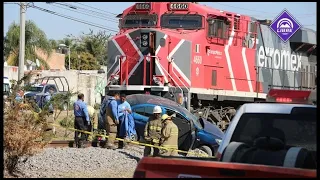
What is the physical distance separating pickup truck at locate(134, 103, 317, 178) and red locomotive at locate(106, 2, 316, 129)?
1274 cm

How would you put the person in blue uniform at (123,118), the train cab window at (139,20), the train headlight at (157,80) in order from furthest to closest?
the train cab window at (139,20), the train headlight at (157,80), the person in blue uniform at (123,118)

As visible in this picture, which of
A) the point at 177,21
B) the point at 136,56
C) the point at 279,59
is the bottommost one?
the point at 136,56

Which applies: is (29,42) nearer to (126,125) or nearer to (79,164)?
(126,125)

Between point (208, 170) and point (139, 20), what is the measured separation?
16.8 meters

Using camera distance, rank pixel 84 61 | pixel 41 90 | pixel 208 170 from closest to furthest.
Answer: pixel 208 170 < pixel 41 90 < pixel 84 61

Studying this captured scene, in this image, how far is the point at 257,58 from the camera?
78.7 feet

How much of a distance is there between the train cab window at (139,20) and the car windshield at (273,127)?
1441 cm

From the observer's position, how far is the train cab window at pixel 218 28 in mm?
21984

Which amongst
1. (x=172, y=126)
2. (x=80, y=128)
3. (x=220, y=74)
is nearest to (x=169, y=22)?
(x=220, y=74)

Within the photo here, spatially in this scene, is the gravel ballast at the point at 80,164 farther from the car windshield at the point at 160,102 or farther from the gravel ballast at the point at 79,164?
the car windshield at the point at 160,102

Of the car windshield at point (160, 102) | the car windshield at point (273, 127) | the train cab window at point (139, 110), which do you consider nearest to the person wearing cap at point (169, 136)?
the car windshield at point (160, 102)

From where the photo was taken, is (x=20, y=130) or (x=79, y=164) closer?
(x=20, y=130)

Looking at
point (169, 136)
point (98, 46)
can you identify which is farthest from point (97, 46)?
point (169, 136)

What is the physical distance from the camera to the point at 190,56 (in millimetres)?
21312
